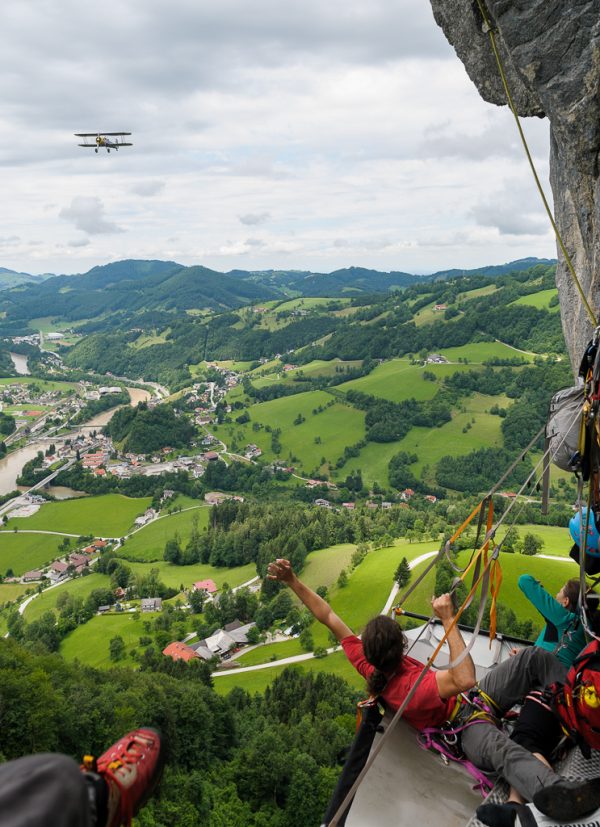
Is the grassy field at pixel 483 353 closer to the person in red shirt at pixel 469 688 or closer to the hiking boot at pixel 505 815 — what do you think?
the person in red shirt at pixel 469 688

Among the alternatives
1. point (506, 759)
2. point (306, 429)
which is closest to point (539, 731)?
point (506, 759)

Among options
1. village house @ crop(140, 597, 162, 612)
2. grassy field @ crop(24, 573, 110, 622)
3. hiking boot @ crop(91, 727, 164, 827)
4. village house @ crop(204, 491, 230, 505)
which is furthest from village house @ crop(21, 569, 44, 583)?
hiking boot @ crop(91, 727, 164, 827)

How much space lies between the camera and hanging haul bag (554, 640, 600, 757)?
3.48 m

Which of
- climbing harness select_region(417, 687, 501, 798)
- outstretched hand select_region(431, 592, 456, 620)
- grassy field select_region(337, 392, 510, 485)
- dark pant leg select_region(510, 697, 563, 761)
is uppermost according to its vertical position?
outstretched hand select_region(431, 592, 456, 620)

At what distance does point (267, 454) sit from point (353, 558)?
192ft

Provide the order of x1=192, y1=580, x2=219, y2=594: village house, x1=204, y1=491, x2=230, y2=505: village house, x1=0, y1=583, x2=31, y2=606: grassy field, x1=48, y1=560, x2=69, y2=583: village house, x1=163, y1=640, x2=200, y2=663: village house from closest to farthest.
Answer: x1=163, y1=640, x2=200, y2=663: village house, x1=192, y1=580, x2=219, y2=594: village house, x1=0, y1=583, x2=31, y2=606: grassy field, x1=48, y1=560, x2=69, y2=583: village house, x1=204, y1=491, x2=230, y2=505: village house

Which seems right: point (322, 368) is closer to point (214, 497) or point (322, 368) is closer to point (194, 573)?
point (214, 497)

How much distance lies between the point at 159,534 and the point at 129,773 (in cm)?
8533

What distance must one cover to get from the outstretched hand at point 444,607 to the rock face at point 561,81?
13.6ft

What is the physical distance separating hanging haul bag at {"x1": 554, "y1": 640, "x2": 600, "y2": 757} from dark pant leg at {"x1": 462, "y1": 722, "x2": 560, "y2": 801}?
1.09 feet

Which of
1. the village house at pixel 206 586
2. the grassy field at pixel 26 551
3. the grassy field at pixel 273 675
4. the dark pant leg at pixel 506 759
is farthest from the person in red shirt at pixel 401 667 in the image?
the grassy field at pixel 26 551

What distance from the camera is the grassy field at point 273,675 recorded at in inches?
1613

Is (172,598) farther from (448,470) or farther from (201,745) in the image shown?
(448,470)

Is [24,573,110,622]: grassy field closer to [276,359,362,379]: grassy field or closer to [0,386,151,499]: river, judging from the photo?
[0,386,151,499]: river
